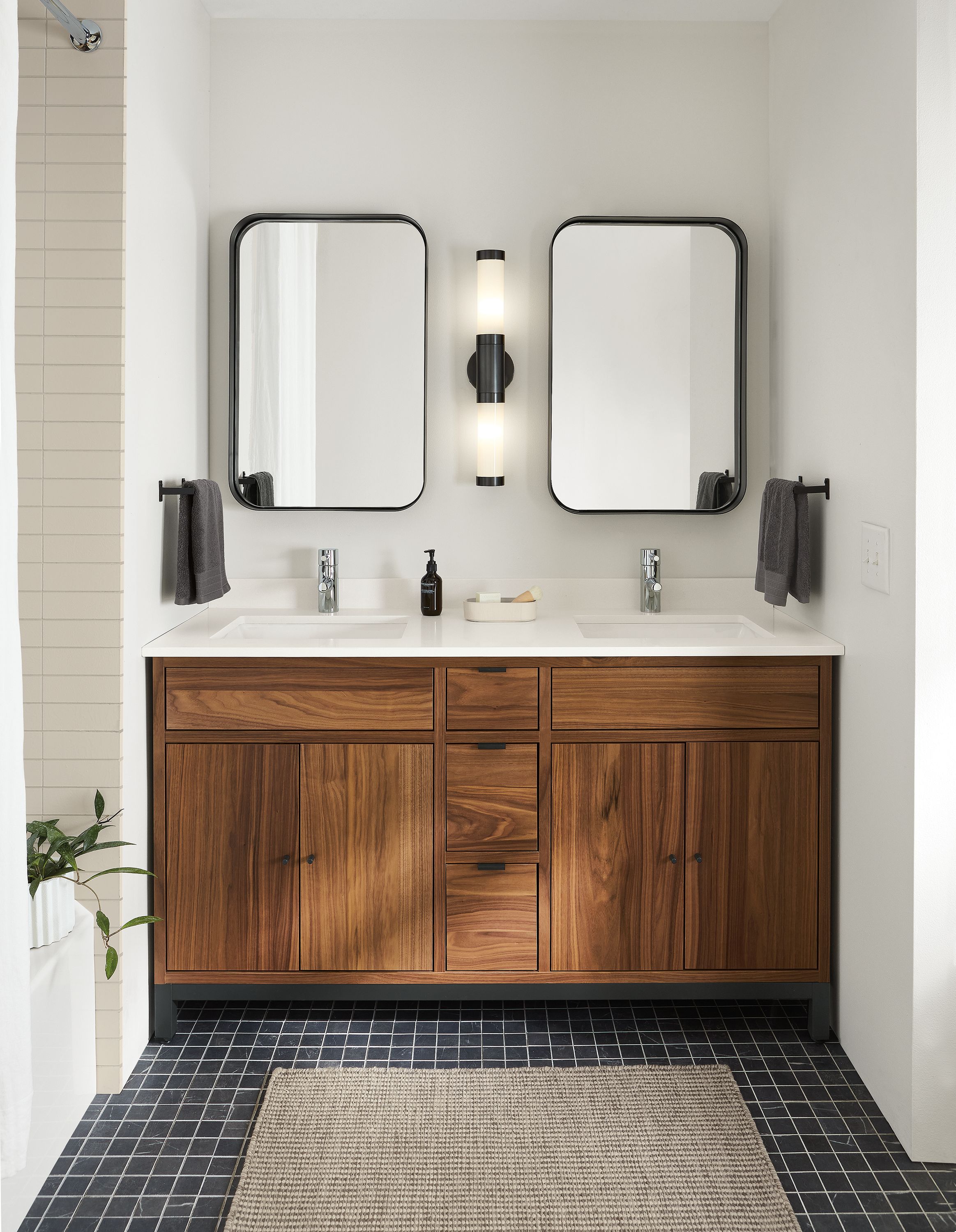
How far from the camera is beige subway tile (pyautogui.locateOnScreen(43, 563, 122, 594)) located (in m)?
2.11

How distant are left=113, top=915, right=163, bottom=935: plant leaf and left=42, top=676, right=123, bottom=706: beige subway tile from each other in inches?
17.3

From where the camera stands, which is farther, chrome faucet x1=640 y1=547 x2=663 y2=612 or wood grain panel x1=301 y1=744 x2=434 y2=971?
chrome faucet x1=640 y1=547 x2=663 y2=612

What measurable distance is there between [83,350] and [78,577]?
451mm

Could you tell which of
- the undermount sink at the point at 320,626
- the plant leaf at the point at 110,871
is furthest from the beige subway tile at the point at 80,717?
the undermount sink at the point at 320,626

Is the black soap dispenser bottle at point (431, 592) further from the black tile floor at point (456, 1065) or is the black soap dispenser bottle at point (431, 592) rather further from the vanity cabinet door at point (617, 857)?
the black tile floor at point (456, 1065)

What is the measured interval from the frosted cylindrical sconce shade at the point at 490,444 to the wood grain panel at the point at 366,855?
82 centimetres

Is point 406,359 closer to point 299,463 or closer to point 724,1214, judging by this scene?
point 299,463

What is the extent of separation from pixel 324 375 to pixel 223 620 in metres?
0.70

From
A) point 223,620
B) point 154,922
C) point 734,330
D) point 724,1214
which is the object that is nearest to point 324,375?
point 223,620

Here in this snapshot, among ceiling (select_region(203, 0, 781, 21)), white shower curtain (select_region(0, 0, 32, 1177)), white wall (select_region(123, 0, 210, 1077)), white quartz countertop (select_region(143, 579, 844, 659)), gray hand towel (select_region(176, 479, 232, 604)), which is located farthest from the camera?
ceiling (select_region(203, 0, 781, 21))

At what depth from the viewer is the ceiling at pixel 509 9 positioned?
265 centimetres

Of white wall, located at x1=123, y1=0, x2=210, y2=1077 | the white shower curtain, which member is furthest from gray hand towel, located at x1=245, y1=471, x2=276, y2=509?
the white shower curtain

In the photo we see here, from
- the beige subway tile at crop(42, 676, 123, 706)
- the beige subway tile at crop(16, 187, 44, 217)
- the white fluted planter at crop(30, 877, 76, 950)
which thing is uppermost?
the beige subway tile at crop(16, 187, 44, 217)

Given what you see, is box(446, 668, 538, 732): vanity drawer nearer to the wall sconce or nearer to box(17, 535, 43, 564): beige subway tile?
the wall sconce
